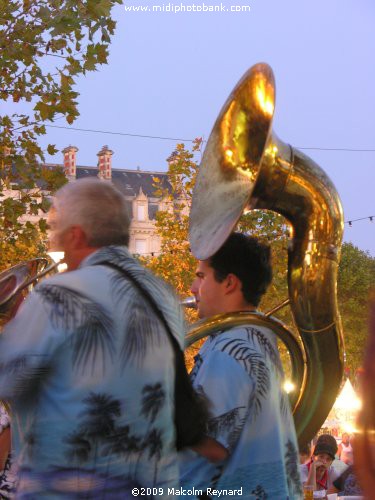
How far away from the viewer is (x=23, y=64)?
7094 millimetres

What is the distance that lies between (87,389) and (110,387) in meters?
0.06

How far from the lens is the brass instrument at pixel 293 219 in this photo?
3.39 meters

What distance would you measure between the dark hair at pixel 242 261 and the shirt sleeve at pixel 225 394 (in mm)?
428

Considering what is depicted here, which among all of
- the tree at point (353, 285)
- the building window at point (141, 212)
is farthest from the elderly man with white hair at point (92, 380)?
the building window at point (141, 212)

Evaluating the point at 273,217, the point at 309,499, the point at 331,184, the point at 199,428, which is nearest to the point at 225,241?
the point at 331,184

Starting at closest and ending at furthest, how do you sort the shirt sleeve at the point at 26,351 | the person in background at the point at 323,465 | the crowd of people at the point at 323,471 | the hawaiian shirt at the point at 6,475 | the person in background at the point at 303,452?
1. the shirt sleeve at the point at 26,351
2. the hawaiian shirt at the point at 6,475
3. the person in background at the point at 303,452
4. the crowd of people at the point at 323,471
5. the person in background at the point at 323,465

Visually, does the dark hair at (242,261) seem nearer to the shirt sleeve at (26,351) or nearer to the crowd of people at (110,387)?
the crowd of people at (110,387)

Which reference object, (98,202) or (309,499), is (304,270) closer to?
(98,202)

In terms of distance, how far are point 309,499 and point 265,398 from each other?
2389mm

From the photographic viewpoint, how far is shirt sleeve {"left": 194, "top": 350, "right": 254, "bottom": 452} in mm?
2850

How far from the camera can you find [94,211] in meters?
2.48

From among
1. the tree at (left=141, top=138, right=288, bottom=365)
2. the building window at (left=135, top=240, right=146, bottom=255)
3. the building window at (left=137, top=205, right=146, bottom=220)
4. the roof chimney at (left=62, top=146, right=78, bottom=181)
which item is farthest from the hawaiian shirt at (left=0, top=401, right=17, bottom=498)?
the building window at (left=137, top=205, right=146, bottom=220)

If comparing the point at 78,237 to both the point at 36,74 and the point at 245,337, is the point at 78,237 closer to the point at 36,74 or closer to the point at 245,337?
the point at 245,337

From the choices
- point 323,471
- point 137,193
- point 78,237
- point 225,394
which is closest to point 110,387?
point 78,237
